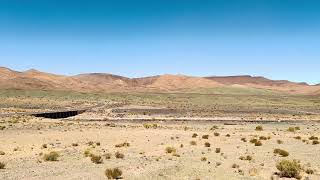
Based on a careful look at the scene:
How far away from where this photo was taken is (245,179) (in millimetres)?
21719

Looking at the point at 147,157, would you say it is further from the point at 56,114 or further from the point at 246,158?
the point at 56,114

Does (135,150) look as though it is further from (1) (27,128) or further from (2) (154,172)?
(1) (27,128)

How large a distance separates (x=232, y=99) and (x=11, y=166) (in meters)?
162

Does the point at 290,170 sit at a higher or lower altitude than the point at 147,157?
higher

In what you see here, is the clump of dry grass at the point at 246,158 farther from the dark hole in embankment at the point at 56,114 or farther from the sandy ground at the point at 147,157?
the dark hole in embankment at the point at 56,114

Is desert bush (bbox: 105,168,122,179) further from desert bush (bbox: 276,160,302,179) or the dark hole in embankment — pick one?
the dark hole in embankment

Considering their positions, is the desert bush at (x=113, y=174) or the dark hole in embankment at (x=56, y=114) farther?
the dark hole in embankment at (x=56, y=114)

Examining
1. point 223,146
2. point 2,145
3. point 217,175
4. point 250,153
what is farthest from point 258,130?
point 217,175

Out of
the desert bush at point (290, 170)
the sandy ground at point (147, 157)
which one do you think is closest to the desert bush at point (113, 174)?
the sandy ground at point (147, 157)

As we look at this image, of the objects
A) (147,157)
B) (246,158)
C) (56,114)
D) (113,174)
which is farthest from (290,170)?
(56,114)

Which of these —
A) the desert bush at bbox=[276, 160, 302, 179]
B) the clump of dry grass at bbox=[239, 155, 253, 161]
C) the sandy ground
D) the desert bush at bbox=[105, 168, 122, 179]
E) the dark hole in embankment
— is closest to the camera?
the desert bush at bbox=[105, 168, 122, 179]

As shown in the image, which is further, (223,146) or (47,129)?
(47,129)

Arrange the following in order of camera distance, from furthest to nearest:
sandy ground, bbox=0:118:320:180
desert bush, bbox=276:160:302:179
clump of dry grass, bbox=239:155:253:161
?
1. clump of dry grass, bbox=239:155:253:161
2. sandy ground, bbox=0:118:320:180
3. desert bush, bbox=276:160:302:179

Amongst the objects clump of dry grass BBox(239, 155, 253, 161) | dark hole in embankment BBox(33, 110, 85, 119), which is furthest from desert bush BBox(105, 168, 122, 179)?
dark hole in embankment BBox(33, 110, 85, 119)
